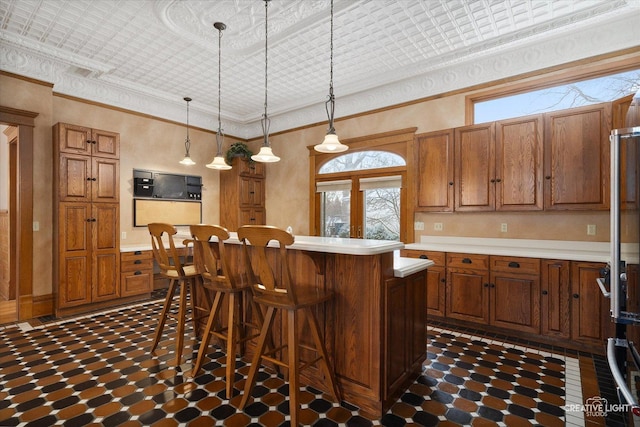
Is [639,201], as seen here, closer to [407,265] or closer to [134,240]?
[407,265]

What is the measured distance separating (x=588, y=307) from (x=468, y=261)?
3.63 ft

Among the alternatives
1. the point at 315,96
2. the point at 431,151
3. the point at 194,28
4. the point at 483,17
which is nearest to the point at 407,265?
the point at 431,151

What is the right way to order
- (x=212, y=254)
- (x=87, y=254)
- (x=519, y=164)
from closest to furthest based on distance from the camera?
(x=212, y=254)
(x=519, y=164)
(x=87, y=254)

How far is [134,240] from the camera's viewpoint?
5371mm

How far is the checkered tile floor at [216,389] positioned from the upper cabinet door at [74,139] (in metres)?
2.36

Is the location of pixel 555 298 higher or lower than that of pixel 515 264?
lower

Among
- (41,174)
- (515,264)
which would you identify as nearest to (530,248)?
(515,264)

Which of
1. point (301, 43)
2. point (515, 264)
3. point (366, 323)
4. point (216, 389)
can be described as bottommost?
point (216, 389)

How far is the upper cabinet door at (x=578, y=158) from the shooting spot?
10.4 ft

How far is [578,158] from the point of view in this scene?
3305 millimetres

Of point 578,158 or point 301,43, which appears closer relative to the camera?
point 578,158

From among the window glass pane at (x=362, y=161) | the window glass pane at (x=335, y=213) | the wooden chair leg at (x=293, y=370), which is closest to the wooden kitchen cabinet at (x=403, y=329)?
the wooden chair leg at (x=293, y=370)

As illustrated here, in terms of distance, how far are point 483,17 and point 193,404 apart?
4.41 meters

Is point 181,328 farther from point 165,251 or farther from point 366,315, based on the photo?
point 366,315
